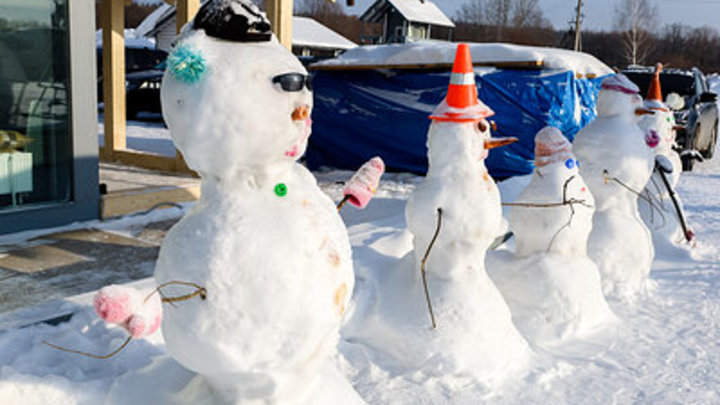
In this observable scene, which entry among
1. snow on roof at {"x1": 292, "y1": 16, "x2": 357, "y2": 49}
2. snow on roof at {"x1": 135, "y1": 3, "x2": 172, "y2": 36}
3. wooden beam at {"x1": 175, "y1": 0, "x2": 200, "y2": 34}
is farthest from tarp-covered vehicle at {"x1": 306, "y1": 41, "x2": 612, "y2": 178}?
snow on roof at {"x1": 135, "y1": 3, "x2": 172, "y2": 36}

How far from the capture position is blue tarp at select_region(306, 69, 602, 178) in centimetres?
858

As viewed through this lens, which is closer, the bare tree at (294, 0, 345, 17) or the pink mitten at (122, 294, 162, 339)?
the pink mitten at (122, 294, 162, 339)

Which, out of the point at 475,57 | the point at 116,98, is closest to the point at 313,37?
the point at 475,57

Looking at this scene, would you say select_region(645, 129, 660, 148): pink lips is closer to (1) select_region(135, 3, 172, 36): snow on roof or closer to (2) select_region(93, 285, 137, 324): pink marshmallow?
(2) select_region(93, 285, 137, 324): pink marshmallow

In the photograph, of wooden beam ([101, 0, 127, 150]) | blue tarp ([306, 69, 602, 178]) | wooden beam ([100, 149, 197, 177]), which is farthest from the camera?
blue tarp ([306, 69, 602, 178])

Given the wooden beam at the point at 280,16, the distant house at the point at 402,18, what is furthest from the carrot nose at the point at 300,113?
the distant house at the point at 402,18

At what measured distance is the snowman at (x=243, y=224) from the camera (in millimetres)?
1887

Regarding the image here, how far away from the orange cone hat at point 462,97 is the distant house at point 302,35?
26.1 metres

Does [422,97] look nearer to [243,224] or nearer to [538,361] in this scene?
[538,361]

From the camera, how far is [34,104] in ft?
16.7

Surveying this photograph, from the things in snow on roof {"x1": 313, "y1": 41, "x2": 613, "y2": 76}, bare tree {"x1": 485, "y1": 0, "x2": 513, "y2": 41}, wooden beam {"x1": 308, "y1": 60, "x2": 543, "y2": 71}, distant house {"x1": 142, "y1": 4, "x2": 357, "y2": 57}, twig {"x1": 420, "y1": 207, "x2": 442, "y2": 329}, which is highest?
bare tree {"x1": 485, "y1": 0, "x2": 513, "y2": 41}

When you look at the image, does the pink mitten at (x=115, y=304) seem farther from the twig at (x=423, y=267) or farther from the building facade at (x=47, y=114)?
the building facade at (x=47, y=114)

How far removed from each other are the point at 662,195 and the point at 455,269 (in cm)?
352

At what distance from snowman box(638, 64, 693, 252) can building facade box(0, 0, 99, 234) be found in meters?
4.98
